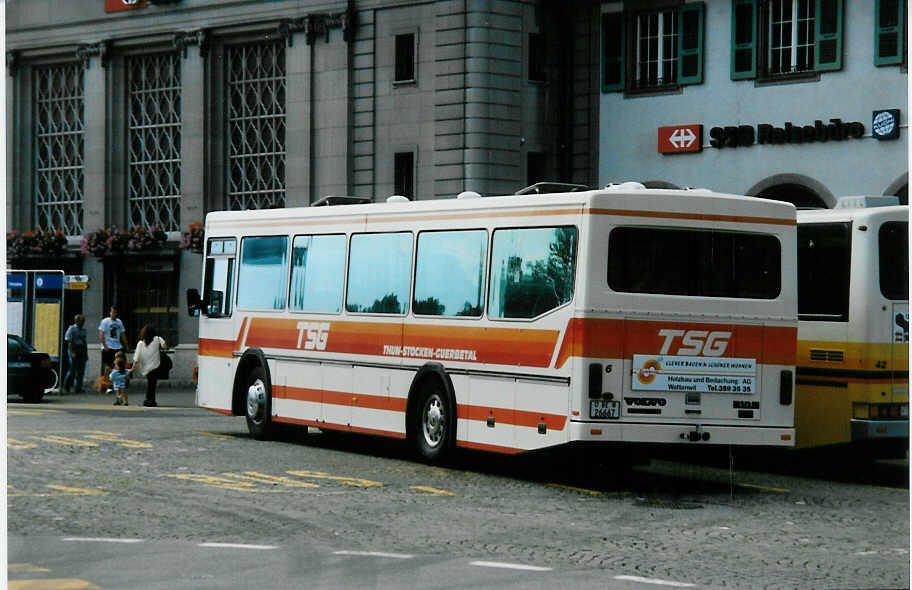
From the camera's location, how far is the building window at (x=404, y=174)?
37.9 metres

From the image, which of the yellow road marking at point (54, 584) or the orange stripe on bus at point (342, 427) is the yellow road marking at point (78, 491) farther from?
the yellow road marking at point (54, 584)

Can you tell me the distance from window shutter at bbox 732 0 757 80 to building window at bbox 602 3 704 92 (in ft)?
2.81

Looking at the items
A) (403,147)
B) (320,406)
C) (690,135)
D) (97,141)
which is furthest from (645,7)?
(320,406)

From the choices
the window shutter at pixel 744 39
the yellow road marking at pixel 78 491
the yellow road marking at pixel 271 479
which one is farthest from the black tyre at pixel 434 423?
the window shutter at pixel 744 39

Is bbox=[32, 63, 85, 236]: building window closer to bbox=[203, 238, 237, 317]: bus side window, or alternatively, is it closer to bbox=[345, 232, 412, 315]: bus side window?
bbox=[203, 238, 237, 317]: bus side window

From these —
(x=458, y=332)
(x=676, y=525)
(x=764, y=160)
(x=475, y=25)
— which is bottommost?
(x=676, y=525)

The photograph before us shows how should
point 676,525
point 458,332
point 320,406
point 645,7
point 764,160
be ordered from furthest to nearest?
point 645,7
point 764,160
point 320,406
point 458,332
point 676,525

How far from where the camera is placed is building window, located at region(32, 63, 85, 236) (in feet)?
147

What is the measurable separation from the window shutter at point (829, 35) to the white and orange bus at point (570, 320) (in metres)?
15.5

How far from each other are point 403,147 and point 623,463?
840 inches

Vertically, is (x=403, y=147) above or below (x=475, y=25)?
below

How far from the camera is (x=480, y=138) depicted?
3631cm

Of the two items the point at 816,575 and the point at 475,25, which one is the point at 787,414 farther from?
the point at 475,25

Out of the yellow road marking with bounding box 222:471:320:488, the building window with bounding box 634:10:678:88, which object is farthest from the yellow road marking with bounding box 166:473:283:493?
the building window with bounding box 634:10:678:88
